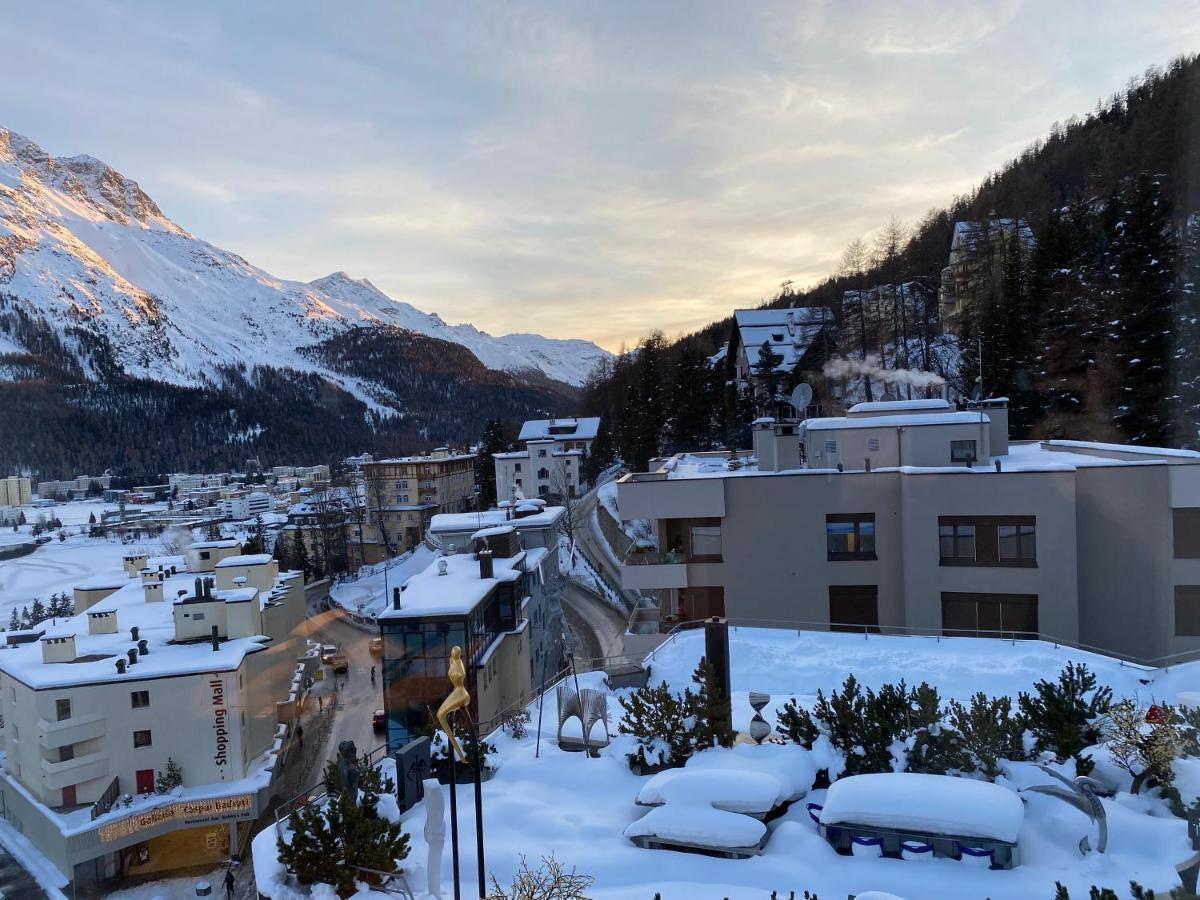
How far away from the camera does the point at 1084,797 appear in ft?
22.7

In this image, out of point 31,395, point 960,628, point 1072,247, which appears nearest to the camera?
point 960,628

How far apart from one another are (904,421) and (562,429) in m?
50.2

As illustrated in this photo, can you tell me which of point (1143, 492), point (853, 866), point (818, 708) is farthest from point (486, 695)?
point (1143, 492)

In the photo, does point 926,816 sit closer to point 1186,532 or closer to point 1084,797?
point 1084,797

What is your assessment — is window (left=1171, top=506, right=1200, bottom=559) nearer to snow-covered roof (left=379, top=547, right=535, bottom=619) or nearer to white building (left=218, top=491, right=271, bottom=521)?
snow-covered roof (left=379, top=547, right=535, bottom=619)

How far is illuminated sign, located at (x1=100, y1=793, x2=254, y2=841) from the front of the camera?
23.2 metres

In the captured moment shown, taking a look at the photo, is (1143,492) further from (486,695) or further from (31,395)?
(31,395)

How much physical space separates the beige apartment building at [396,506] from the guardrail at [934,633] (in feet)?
178

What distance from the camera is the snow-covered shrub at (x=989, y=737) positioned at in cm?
796

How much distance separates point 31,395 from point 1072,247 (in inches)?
7301

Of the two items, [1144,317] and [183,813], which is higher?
[1144,317]

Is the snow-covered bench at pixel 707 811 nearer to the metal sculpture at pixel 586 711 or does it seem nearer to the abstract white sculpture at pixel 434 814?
the metal sculpture at pixel 586 711

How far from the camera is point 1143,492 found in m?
16.2

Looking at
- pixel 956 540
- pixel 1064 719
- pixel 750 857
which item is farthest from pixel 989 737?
pixel 956 540
